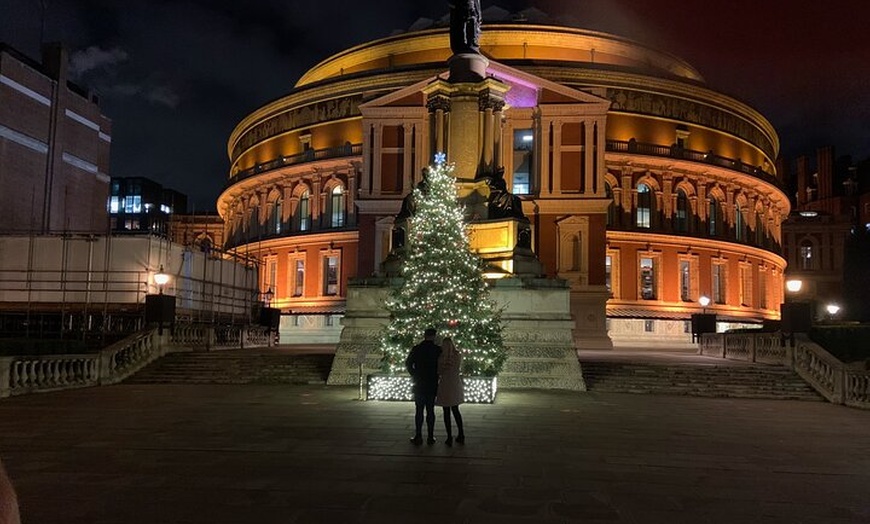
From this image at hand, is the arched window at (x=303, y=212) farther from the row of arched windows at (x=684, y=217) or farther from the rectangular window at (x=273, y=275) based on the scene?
the row of arched windows at (x=684, y=217)

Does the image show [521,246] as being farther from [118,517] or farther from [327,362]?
[118,517]

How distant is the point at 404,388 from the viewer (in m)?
19.0

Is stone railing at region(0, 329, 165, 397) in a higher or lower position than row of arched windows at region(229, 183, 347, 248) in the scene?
lower

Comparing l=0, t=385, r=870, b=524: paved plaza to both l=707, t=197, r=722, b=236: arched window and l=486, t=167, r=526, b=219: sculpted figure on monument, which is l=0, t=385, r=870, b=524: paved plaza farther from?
l=707, t=197, r=722, b=236: arched window

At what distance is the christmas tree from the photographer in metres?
20.0

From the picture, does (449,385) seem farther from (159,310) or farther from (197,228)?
(197,228)

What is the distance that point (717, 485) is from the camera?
377 inches

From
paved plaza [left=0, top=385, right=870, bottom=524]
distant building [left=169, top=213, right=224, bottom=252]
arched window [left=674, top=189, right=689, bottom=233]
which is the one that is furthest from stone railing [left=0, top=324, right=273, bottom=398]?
distant building [left=169, top=213, right=224, bottom=252]

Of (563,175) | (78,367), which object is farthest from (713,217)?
(78,367)

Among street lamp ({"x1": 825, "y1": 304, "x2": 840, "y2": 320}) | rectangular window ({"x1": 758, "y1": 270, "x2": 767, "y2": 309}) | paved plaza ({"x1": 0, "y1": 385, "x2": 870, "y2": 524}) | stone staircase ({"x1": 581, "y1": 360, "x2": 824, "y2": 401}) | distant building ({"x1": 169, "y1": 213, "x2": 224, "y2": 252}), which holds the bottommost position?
paved plaza ({"x1": 0, "y1": 385, "x2": 870, "y2": 524})

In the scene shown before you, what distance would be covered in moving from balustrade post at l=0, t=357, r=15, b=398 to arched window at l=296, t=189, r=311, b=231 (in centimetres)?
4465

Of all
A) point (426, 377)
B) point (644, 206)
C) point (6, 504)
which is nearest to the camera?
point (6, 504)

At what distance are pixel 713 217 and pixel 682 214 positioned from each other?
3239 mm

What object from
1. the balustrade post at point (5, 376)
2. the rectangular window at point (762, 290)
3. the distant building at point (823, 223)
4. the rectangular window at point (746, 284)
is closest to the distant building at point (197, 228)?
the rectangular window at point (746, 284)
